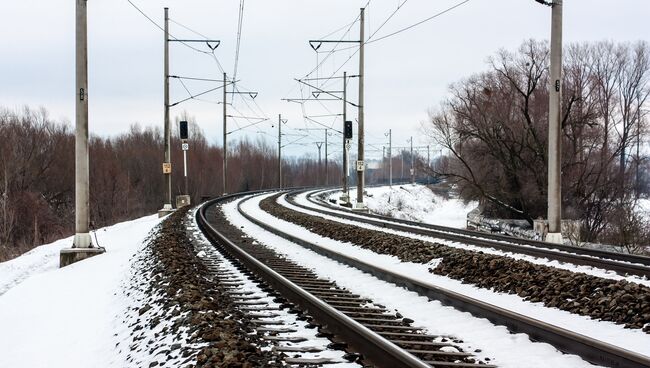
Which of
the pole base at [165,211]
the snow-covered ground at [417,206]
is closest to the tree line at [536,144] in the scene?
the snow-covered ground at [417,206]

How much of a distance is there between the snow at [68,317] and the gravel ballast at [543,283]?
600cm

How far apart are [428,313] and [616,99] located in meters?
52.9

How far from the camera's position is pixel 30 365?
7.80 m

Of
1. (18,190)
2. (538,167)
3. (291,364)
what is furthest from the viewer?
(18,190)

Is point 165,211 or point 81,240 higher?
point 81,240

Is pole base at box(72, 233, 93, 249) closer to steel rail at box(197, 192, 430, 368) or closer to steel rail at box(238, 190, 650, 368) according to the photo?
steel rail at box(197, 192, 430, 368)

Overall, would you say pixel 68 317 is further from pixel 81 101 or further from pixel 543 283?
pixel 81 101

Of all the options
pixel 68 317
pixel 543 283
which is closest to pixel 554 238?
pixel 543 283

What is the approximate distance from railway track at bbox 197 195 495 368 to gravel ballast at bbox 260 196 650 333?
2389 millimetres

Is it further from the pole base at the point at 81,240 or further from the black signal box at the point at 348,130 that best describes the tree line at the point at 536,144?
the pole base at the point at 81,240

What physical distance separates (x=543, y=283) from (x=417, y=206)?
6994 centimetres

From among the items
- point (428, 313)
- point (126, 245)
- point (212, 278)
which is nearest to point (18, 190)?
point (126, 245)

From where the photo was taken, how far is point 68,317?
10086 millimetres

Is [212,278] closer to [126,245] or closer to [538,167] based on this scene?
[126,245]
